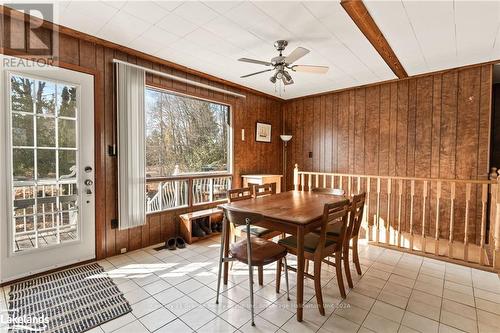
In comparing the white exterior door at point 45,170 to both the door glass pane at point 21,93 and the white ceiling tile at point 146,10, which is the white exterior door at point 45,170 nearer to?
the door glass pane at point 21,93

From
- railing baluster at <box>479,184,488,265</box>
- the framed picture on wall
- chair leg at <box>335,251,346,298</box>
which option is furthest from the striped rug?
railing baluster at <box>479,184,488,265</box>

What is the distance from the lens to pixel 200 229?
3.82 meters

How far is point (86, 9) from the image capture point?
229cm

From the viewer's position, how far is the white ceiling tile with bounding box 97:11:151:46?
2438 mm

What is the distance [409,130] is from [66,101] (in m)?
5.00

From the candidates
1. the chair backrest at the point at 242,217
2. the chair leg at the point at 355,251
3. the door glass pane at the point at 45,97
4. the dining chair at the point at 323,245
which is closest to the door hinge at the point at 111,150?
the door glass pane at the point at 45,97

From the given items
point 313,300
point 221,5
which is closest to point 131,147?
point 221,5

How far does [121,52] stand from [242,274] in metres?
3.11

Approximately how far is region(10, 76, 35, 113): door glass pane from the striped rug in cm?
176

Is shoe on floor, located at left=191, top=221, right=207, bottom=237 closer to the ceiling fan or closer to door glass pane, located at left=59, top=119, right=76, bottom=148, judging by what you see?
door glass pane, located at left=59, top=119, right=76, bottom=148

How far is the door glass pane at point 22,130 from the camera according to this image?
7.97 feet

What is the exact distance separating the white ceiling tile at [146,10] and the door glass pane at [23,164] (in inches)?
68.6

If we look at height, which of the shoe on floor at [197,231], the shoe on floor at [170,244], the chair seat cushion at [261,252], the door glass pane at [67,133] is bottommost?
the shoe on floor at [170,244]

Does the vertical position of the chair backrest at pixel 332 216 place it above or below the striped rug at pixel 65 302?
above
